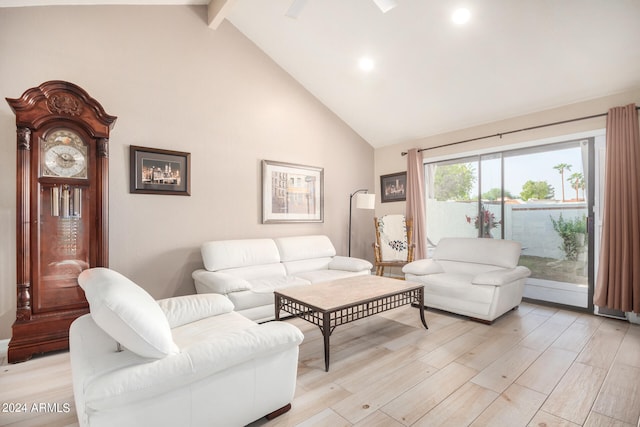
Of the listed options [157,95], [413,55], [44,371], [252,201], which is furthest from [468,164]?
[44,371]

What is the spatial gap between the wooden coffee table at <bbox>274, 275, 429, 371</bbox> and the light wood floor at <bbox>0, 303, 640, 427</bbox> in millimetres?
253

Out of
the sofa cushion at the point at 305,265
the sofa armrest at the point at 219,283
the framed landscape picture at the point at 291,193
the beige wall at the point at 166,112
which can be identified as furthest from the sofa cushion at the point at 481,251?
the sofa armrest at the point at 219,283

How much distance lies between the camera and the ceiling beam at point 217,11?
3152mm

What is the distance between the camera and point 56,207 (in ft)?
8.01

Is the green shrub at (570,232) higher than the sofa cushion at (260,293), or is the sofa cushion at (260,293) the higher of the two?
the green shrub at (570,232)

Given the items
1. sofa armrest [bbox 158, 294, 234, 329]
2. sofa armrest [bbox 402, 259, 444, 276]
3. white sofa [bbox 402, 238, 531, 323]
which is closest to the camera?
sofa armrest [bbox 158, 294, 234, 329]

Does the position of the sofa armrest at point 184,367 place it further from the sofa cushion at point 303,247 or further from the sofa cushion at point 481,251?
the sofa cushion at point 481,251

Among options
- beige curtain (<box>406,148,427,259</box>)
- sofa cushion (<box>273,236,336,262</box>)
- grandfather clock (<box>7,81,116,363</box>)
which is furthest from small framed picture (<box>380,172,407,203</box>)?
grandfather clock (<box>7,81,116,363</box>)

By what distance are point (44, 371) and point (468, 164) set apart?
5.22 m

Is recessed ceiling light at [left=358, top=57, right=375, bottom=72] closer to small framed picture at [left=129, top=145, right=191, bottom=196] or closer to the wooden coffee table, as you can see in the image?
small framed picture at [left=129, top=145, right=191, bottom=196]

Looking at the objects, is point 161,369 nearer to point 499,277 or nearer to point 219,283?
point 219,283

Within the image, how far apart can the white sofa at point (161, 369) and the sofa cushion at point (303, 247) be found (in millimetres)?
2264

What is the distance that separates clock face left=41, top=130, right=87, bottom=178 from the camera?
2400mm

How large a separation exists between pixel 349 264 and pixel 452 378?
201cm
